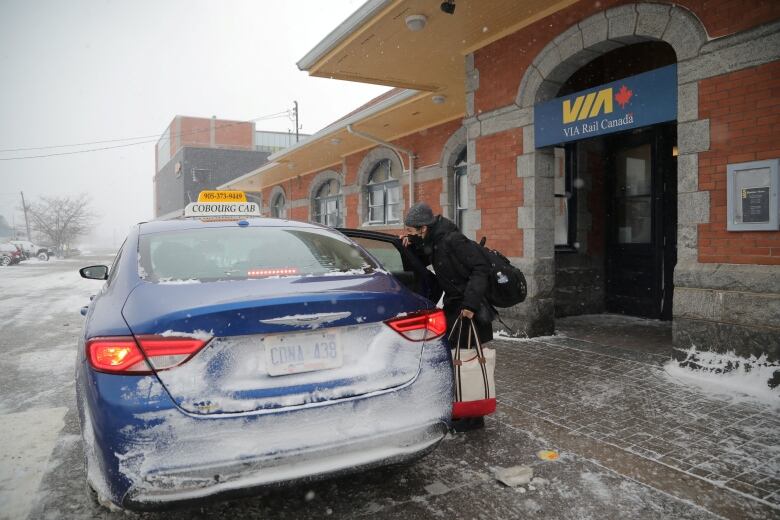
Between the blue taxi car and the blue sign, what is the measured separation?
14.1ft

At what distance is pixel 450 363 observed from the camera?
269 cm

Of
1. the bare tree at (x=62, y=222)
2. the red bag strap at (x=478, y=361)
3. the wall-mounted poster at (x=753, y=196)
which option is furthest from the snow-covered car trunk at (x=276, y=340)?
the bare tree at (x=62, y=222)

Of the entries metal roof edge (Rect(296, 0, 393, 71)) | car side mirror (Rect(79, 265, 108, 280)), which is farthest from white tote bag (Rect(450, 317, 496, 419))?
metal roof edge (Rect(296, 0, 393, 71))

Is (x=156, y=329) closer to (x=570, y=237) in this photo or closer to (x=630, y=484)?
(x=630, y=484)

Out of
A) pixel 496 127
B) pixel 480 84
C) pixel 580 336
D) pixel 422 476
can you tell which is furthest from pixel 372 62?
pixel 422 476

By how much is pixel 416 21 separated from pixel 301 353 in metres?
5.64

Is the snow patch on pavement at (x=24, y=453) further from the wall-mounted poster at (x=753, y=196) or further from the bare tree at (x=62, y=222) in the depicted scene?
the bare tree at (x=62, y=222)

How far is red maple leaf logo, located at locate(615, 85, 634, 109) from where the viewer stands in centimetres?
575

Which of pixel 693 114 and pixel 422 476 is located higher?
pixel 693 114

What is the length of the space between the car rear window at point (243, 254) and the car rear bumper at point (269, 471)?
0.90 meters

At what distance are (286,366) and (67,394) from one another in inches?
150

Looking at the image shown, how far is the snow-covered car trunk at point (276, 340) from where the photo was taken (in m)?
2.09

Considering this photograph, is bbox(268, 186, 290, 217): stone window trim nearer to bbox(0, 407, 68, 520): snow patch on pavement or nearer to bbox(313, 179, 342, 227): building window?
bbox(313, 179, 342, 227): building window

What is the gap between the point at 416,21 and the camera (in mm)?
6586
